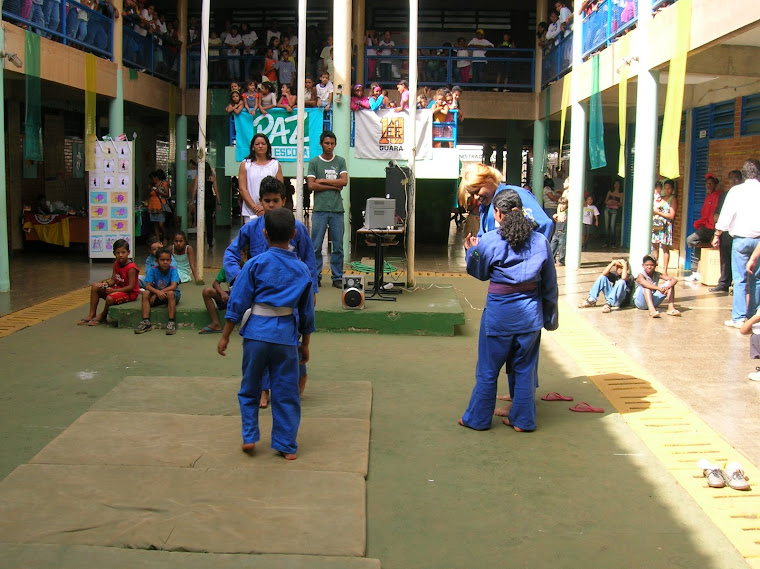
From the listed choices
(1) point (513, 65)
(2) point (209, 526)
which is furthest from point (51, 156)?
(2) point (209, 526)

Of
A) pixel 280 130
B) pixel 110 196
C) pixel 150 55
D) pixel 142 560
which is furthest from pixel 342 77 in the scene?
pixel 142 560

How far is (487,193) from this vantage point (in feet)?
17.8

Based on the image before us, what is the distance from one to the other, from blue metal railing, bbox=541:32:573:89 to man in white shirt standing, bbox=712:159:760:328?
6853 mm

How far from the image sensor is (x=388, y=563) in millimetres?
3381

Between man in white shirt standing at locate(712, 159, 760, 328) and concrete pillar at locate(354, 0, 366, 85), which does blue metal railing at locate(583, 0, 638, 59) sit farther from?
concrete pillar at locate(354, 0, 366, 85)

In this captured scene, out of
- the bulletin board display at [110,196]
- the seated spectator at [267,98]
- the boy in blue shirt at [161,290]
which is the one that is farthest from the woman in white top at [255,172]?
the seated spectator at [267,98]

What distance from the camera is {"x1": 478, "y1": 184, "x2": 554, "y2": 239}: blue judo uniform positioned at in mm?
5283

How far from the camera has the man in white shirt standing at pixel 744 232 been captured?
26.9ft

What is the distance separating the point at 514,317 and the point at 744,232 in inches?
174

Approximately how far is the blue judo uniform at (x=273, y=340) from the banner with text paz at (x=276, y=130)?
9.71 meters

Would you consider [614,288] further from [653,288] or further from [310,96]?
[310,96]

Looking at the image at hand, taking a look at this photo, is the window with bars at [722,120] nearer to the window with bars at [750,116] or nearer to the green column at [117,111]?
the window with bars at [750,116]

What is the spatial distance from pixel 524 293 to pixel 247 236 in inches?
78.5

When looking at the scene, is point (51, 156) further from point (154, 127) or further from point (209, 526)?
point (209, 526)
